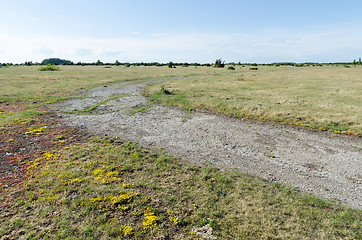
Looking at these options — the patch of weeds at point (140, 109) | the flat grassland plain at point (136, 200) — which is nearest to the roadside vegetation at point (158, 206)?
the flat grassland plain at point (136, 200)

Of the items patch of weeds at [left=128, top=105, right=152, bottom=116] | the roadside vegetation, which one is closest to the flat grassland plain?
the roadside vegetation

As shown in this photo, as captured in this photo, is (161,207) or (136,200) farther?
(136,200)

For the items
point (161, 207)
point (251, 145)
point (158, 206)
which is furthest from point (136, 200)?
point (251, 145)

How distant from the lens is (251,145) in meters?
11.5

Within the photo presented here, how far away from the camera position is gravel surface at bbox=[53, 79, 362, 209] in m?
8.34

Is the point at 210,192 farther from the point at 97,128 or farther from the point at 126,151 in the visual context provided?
the point at 97,128

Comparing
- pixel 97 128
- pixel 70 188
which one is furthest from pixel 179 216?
pixel 97 128

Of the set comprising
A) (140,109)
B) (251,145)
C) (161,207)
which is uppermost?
(140,109)

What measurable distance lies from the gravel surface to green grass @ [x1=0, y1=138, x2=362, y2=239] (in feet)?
3.41

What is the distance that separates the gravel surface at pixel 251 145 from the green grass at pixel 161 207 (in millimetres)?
1038

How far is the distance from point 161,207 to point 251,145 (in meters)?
6.76

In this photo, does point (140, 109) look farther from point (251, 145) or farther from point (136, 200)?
point (136, 200)

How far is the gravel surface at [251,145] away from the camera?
834 cm

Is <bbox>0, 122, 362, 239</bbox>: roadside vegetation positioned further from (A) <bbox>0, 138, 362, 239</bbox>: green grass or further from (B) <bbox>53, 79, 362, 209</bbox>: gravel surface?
(B) <bbox>53, 79, 362, 209</bbox>: gravel surface
